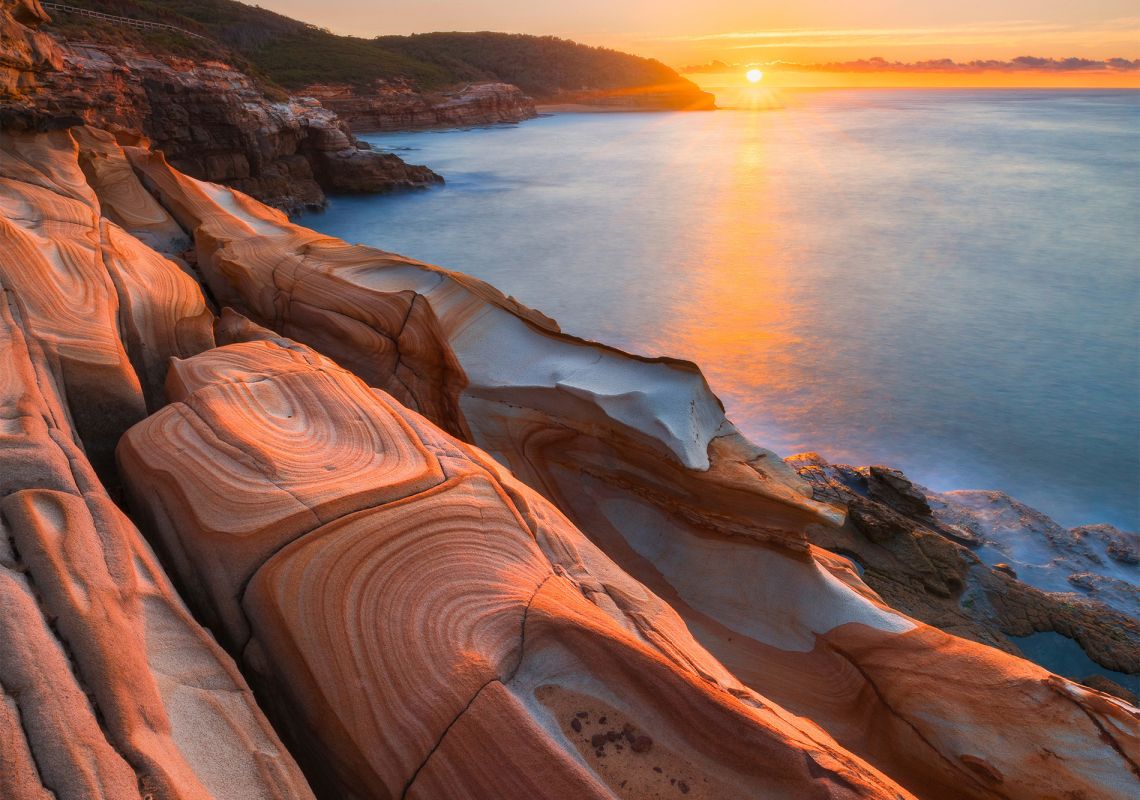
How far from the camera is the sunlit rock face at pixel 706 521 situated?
3.56 meters

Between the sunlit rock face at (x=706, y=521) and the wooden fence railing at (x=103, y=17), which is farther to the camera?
the wooden fence railing at (x=103, y=17)

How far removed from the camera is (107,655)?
6.79ft

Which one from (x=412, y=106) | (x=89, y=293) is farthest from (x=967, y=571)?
(x=412, y=106)

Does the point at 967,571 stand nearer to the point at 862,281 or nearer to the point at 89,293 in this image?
the point at 89,293

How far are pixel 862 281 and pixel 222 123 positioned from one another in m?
18.3

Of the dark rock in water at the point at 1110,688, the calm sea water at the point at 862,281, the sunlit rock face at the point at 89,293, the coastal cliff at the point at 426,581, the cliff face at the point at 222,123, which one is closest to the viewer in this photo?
the coastal cliff at the point at 426,581

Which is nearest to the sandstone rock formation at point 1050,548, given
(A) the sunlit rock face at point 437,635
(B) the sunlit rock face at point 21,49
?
(A) the sunlit rock face at point 437,635

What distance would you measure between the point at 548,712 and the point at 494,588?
54cm

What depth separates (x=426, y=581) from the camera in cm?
271

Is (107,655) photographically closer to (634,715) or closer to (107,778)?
(107,778)

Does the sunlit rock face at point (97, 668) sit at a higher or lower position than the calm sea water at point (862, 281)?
higher

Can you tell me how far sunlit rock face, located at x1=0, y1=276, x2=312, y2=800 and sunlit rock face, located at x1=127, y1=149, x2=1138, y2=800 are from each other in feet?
1.15

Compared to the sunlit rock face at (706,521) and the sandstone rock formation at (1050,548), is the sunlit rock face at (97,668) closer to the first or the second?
the sunlit rock face at (706,521)

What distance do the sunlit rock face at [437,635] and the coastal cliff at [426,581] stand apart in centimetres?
1
